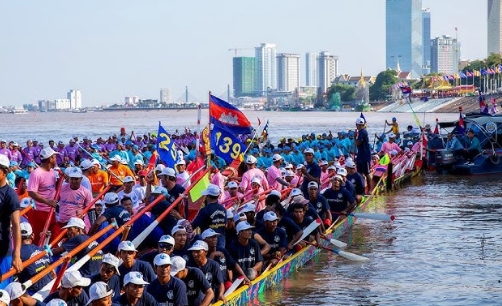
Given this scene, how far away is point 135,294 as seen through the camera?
8211 millimetres

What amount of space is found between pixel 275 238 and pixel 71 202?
2.95 metres

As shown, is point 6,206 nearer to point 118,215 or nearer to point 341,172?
point 118,215

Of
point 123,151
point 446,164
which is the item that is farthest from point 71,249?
point 446,164

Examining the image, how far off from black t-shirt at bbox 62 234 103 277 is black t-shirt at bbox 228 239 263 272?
196 cm

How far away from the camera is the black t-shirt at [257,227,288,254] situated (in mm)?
12422

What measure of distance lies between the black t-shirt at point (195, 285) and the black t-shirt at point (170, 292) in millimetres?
497

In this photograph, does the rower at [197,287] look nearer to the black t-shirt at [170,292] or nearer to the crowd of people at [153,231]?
the crowd of people at [153,231]

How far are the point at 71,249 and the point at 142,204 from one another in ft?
12.2

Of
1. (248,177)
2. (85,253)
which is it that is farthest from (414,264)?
(85,253)

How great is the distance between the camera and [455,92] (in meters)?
Answer: 152

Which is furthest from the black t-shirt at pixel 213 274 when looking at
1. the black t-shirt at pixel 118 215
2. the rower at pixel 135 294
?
the black t-shirt at pixel 118 215

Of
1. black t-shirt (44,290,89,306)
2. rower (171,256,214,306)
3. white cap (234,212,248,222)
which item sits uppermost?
white cap (234,212,248,222)

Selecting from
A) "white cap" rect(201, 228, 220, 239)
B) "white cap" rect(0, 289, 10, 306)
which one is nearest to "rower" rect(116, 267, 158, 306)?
"white cap" rect(0, 289, 10, 306)

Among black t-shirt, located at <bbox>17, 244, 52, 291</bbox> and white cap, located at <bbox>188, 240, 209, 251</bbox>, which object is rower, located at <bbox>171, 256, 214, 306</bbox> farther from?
black t-shirt, located at <bbox>17, 244, 52, 291</bbox>
